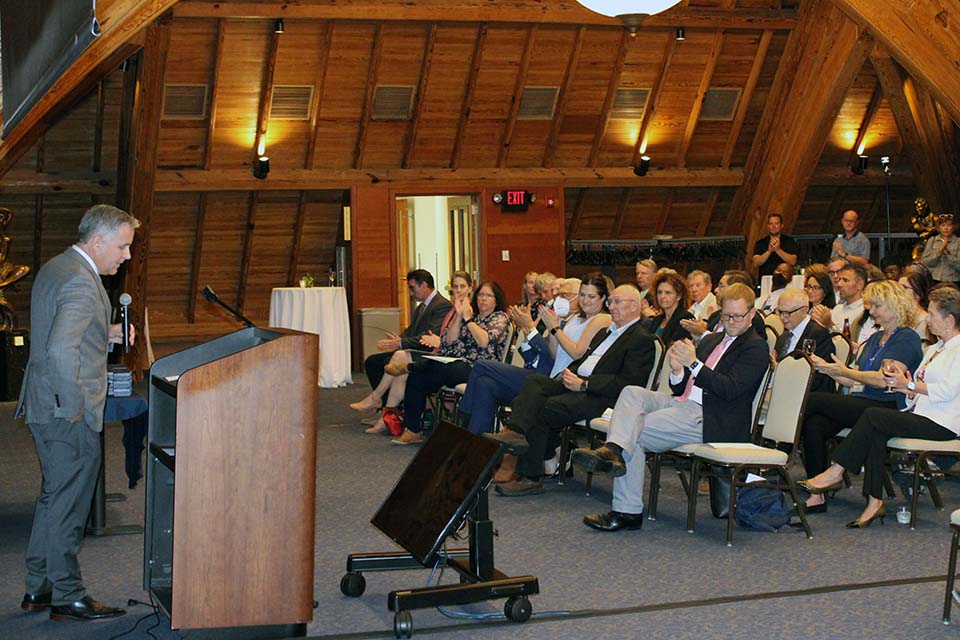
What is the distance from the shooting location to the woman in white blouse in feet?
17.0

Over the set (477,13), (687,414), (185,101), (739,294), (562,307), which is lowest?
(687,414)

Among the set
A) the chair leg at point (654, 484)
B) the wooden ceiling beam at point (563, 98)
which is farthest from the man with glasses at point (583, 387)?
the wooden ceiling beam at point (563, 98)

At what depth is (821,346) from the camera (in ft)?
19.8

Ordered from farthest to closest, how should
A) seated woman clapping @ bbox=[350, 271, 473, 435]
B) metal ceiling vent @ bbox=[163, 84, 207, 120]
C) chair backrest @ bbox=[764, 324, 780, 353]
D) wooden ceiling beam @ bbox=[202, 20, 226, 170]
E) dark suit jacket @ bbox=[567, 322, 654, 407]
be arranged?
1. metal ceiling vent @ bbox=[163, 84, 207, 120]
2. wooden ceiling beam @ bbox=[202, 20, 226, 170]
3. seated woman clapping @ bbox=[350, 271, 473, 435]
4. chair backrest @ bbox=[764, 324, 780, 353]
5. dark suit jacket @ bbox=[567, 322, 654, 407]

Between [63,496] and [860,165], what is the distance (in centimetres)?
1249

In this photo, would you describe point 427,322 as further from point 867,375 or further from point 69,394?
point 69,394

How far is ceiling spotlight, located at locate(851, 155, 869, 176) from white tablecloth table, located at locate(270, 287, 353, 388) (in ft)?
22.6

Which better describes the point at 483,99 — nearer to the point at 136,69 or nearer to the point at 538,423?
the point at 136,69

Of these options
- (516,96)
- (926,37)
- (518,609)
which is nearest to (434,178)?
(516,96)

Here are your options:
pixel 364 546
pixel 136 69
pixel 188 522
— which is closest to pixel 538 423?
pixel 364 546

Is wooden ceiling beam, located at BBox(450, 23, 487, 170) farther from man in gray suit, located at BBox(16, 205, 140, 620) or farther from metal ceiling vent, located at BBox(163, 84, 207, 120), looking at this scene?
man in gray suit, located at BBox(16, 205, 140, 620)

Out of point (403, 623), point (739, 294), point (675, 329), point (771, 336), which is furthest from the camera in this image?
point (675, 329)

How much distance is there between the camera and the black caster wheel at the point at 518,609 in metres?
3.85

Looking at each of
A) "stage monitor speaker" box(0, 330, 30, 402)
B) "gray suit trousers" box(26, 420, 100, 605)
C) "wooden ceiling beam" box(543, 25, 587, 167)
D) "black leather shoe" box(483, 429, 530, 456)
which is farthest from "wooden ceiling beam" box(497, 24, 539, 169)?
"gray suit trousers" box(26, 420, 100, 605)
